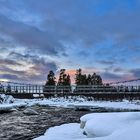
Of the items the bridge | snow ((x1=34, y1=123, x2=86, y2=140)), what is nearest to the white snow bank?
snow ((x1=34, y1=123, x2=86, y2=140))

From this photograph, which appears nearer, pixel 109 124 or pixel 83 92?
pixel 109 124

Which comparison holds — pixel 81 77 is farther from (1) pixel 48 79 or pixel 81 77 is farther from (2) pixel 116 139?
(2) pixel 116 139

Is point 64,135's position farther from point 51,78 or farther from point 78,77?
point 78,77

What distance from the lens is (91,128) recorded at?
14.8m

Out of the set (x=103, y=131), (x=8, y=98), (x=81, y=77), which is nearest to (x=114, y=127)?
(x=103, y=131)

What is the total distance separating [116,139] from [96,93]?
2953 inches

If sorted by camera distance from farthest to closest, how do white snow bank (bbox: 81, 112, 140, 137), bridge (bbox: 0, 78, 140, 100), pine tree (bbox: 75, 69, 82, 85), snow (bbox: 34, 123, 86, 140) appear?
pine tree (bbox: 75, 69, 82, 85) < bridge (bbox: 0, 78, 140, 100) < snow (bbox: 34, 123, 86, 140) < white snow bank (bbox: 81, 112, 140, 137)

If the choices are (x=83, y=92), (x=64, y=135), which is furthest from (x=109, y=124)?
(x=83, y=92)

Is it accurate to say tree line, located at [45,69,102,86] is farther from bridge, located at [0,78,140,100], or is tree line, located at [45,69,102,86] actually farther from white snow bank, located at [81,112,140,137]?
white snow bank, located at [81,112,140,137]

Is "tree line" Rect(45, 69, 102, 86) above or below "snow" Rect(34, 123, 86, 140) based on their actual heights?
above

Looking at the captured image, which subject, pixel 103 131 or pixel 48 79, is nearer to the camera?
pixel 103 131

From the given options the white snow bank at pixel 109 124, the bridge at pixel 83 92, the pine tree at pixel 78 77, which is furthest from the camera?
the pine tree at pixel 78 77

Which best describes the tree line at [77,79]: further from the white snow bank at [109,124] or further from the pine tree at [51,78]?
the white snow bank at [109,124]

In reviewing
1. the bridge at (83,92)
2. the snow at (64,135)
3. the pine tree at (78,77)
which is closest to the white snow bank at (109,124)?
the snow at (64,135)
